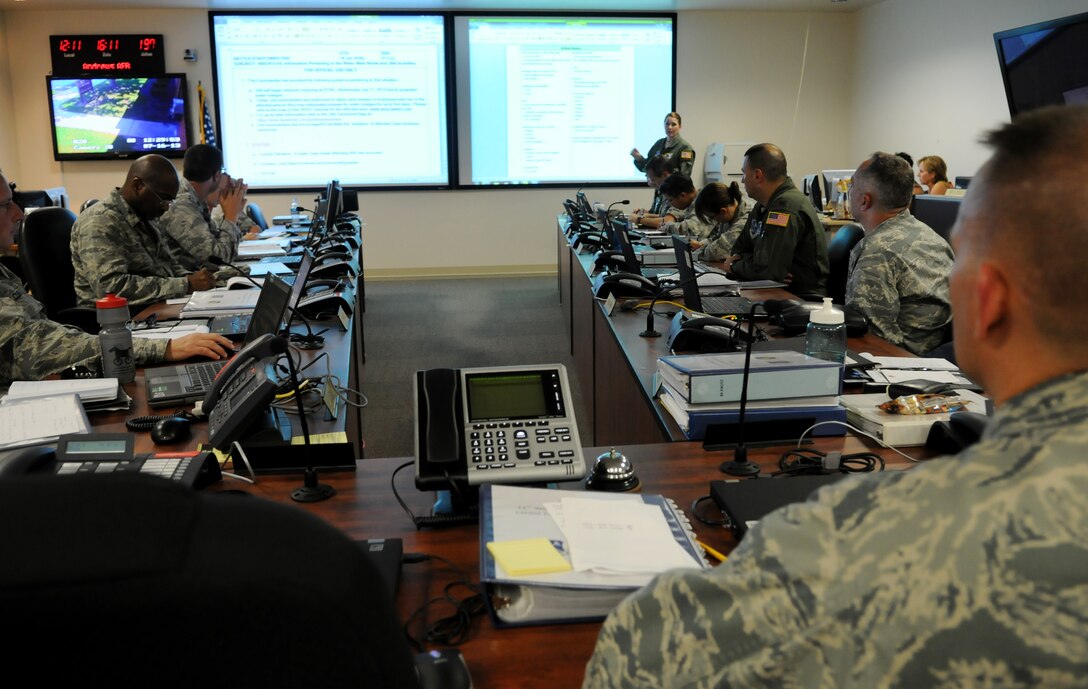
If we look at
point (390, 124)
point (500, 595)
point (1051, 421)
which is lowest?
point (500, 595)

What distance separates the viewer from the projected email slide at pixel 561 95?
27.7 ft

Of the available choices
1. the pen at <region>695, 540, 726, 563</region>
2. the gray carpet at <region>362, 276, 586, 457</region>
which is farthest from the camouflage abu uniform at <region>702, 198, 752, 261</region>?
the pen at <region>695, 540, 726, 563</region>

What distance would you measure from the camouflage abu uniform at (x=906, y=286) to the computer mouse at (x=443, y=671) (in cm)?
237

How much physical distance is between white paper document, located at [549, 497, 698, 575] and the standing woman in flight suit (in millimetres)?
6767

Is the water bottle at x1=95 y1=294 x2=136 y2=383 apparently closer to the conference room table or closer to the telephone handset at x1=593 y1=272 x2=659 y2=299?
the conference room table

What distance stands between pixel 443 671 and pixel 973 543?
21.7 inches

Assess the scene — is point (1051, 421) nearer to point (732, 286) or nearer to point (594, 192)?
point (732, 286)

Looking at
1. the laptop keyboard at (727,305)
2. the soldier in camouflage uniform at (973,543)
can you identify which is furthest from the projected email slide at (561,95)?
the soldier in camouflage uniform at (973,543)

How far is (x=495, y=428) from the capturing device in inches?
56.7

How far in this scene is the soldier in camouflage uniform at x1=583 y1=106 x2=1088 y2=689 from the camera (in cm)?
60

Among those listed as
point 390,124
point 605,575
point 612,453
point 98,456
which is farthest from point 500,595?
point 390,124

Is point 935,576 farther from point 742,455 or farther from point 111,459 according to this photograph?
point 111,459

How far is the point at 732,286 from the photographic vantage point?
3.64m

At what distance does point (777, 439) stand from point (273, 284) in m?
1.33
